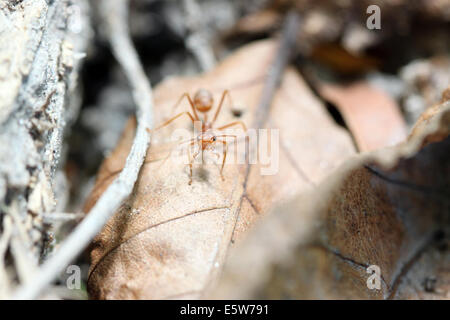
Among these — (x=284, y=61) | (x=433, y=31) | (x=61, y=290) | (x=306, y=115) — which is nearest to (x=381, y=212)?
(x=306, y=115)

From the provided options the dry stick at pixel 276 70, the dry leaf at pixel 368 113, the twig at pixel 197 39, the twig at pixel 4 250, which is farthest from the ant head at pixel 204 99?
the twig at pixel 4 250

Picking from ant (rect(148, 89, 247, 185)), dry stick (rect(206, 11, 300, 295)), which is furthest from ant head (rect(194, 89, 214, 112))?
dry stick (rect(206, 11, 300, 295))

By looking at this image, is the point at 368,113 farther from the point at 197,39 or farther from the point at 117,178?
the point at 117,178

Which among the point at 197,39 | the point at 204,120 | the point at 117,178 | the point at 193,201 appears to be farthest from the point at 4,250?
the point at 197,39

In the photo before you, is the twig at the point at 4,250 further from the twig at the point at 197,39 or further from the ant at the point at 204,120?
the twig at the point at 197,39

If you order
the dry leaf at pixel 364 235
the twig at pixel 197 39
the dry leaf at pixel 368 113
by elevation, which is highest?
the twig at pixel 197 39

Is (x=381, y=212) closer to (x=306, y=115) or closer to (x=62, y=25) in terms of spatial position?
(x=306, y=115)
